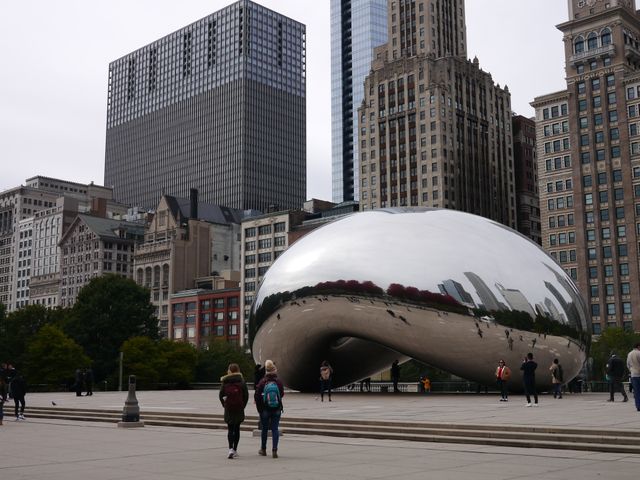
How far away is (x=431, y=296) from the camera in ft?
83.6

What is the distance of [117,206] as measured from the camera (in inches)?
7298

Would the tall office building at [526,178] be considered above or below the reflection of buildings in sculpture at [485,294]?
above

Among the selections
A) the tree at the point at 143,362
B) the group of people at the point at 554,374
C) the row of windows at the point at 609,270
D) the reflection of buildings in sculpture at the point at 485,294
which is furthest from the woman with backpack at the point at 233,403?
the row of windows at the point at 609,270

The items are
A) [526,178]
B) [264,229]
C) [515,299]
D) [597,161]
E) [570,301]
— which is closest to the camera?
[515,299]

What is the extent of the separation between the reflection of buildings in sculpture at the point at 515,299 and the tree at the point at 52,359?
152ft

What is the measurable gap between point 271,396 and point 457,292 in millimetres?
12753

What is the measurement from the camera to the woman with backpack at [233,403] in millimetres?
13656

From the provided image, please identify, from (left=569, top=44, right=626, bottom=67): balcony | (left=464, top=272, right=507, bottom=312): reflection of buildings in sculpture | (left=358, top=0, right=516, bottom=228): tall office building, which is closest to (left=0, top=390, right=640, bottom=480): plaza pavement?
(left=464, top=272, right=507, bottom=312): reflection of buildings in sculpture

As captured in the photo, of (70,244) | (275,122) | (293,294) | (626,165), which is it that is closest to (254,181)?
(275,122)

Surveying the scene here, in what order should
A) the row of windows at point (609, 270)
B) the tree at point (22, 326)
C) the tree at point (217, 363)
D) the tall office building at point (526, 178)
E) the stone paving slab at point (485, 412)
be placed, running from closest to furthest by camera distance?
the stone paving slab at point (485, 412) < the tree at point (217, 363) < the tree at point (22, 326) < the row of windows at point (609, 270) < the tall office building at point (526, 178)

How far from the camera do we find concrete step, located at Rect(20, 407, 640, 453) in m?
14.0

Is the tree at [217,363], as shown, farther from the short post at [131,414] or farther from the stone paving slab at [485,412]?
the short post at [131,414]

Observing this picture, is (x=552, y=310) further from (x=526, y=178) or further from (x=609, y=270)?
(x=526, y=178)

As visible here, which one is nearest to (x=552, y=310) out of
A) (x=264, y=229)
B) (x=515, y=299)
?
(x=515, y=299)
